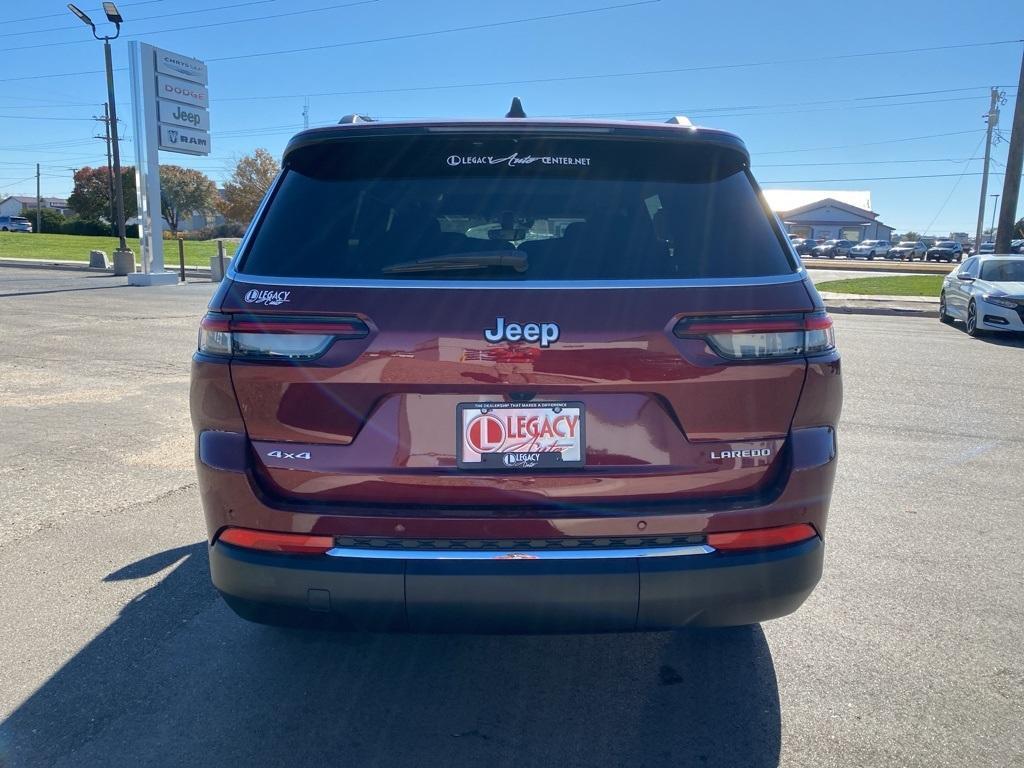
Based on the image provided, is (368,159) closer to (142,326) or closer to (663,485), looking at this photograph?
(663,485)

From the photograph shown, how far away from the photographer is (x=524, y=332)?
2.33 m

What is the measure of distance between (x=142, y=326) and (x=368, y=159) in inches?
470

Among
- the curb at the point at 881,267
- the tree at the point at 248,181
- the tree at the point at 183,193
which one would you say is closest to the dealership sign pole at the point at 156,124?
the curb at the point at 881,267

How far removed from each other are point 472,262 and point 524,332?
29 cm

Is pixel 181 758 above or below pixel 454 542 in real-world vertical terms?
below

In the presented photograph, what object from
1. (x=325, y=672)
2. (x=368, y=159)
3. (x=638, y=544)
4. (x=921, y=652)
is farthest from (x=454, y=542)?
(x=921, y=652)

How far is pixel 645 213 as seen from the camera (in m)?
2.65

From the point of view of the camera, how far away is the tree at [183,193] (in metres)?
83.1

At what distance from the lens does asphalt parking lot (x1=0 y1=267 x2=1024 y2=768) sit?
8.65ft

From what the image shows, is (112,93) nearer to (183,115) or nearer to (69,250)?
(183,115)

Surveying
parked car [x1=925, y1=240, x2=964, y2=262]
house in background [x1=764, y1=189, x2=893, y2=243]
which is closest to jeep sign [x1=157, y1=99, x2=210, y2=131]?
parked car [x1=925, y1=240, x2=964, y2=262]

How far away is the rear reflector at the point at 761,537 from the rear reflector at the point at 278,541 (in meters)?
1.17

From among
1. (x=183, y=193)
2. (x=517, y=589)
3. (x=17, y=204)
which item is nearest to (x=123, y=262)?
(x=517, y=589)

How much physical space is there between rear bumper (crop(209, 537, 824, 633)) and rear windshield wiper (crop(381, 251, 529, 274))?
2.84ft
